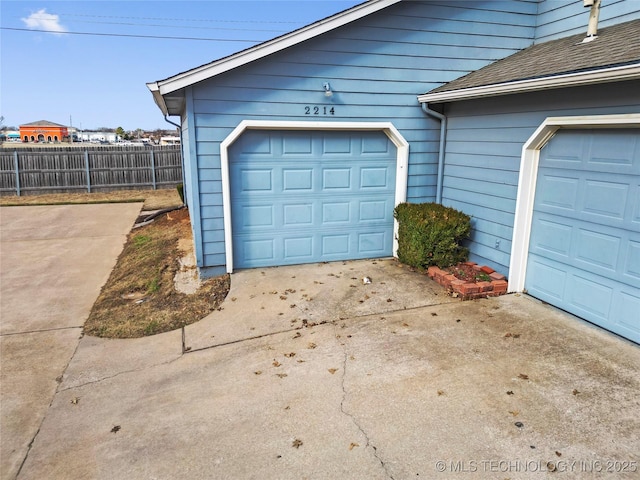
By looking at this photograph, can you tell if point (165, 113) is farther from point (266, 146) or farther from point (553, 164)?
point (553, 164)

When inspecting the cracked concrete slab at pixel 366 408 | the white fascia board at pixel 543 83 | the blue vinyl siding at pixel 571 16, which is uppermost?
the blue vinyl siding at pixel 571 16

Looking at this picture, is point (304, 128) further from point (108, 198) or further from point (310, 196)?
point (108, 198)

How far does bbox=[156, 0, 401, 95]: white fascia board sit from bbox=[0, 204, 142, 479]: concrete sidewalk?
358cm

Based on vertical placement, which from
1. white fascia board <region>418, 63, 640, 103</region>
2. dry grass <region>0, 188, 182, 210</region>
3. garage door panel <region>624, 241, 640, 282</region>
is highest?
white fascia board <region>418, 63, 640, 103</region>

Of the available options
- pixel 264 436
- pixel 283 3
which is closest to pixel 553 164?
pixel 264 436

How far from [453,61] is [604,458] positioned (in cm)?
632

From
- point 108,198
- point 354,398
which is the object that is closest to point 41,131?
point 108,198

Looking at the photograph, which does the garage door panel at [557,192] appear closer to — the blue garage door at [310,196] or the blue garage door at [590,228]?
the blue garage door at [590,228]

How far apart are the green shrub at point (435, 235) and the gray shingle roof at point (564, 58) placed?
1922 millimetres

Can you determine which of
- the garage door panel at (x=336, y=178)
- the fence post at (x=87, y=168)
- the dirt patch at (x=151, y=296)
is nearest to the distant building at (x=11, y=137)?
the fence post at (x=87, y=168)

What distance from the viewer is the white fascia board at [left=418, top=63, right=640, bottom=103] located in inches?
164

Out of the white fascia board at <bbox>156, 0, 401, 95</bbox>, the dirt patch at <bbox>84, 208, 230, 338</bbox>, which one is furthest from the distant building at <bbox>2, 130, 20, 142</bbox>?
the white fascia board at <bbox>156, 0, 401, 95</bbox>

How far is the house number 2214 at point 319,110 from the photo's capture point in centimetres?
688

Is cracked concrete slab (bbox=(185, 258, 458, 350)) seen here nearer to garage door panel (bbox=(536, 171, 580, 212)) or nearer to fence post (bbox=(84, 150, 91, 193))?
garage door panel (bbox=(536, 171, 580, 212))
